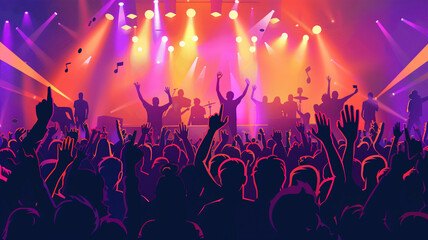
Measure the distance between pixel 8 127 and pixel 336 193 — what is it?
456 inches

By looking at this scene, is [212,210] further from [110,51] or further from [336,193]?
[110,51]

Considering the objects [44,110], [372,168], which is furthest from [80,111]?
[372,168]

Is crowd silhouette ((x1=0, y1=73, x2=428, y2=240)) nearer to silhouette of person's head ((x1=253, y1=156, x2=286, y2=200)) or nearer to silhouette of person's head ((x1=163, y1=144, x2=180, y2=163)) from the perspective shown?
silhouette of person's head ((x1=253, y1=156, x2=286, y2=200))

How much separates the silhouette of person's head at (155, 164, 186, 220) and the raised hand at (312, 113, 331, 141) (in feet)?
2.80

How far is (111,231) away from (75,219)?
0.59 feet

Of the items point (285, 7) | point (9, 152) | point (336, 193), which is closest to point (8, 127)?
point (9, 152)

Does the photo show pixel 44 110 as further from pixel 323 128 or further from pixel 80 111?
pixel 80 111

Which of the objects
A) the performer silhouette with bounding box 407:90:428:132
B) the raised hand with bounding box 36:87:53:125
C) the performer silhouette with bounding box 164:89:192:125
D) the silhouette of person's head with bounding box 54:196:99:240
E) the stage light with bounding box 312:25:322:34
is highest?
the stage light with bounding box 312:25:322:34

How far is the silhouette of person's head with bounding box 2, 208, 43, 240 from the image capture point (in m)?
1.69

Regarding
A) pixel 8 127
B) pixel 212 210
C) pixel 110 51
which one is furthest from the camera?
pixel 110 51

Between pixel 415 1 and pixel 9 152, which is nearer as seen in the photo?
pixel 9 152

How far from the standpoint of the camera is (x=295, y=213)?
1633 mm

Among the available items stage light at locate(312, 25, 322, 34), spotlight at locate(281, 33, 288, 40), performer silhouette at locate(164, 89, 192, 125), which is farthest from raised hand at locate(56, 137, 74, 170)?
spotlight at locate(281, 33, 288, 40)

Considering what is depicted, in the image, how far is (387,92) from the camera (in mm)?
12023
